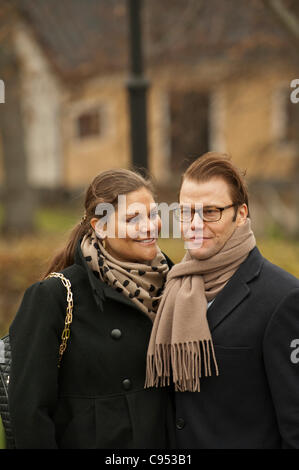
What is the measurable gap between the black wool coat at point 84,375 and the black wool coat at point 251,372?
0.58 ft

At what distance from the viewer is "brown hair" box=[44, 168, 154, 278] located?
2.52m

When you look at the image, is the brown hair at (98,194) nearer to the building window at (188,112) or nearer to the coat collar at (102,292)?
the coat collar at (102,292)

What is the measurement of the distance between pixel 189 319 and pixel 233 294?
0.20 metres

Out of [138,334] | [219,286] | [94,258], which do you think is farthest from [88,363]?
[219,286]

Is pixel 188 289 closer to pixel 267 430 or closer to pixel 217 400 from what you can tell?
pixel 217 400

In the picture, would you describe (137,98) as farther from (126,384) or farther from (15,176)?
(15,176)

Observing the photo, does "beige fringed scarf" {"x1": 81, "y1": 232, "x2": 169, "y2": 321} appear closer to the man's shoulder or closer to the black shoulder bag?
the black shoulder bag

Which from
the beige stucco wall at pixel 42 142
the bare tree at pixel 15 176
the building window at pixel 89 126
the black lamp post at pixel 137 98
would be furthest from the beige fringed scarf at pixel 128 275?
the building window at pixel 89 126

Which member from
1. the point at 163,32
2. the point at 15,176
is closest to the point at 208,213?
the point at 163,32

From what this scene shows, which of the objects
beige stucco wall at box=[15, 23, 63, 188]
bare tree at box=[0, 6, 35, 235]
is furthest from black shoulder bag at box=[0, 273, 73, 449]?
beige stucco wall at box=[15, 23, 63, 188]

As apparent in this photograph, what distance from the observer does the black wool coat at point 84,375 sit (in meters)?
2.31

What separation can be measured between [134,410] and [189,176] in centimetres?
98

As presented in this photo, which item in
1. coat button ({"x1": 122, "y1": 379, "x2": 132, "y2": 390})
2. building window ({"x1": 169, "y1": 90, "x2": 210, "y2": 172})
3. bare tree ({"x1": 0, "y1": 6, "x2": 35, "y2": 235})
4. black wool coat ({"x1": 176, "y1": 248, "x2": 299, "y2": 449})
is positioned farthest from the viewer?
bare tree ({"x1": 0, "y1": 6, "x2": 35, "y2": 235})

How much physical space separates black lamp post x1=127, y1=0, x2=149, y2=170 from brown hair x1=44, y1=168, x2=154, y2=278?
83.0 inches
